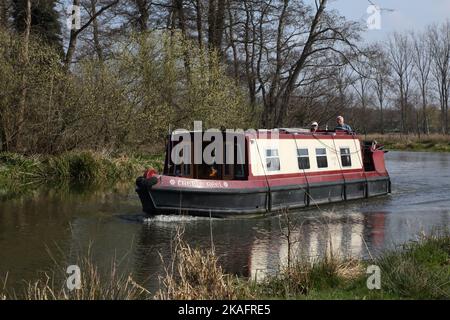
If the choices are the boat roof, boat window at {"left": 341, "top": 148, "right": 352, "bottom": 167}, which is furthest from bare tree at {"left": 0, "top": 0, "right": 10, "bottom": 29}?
boat window at {"left": 341, "top": 148, "right": 352, "bottom": 167}

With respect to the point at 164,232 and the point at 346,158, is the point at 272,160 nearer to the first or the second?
the point at 346,158

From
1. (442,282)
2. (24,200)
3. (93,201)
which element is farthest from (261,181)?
(442,282)

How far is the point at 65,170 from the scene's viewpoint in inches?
900

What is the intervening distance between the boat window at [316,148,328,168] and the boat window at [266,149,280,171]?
192 centimetres

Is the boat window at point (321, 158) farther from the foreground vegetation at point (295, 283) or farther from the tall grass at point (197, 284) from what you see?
the tall grass at point (197, 284)

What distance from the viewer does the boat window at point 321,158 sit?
698 inches

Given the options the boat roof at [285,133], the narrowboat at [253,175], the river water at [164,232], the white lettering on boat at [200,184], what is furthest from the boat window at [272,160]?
the white lettering on boat at [200,184]

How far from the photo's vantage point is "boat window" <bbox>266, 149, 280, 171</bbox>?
1597 cm

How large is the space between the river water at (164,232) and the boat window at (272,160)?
1320 millimetres

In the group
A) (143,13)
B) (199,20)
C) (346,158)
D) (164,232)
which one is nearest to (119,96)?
(143,13)

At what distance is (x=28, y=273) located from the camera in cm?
942

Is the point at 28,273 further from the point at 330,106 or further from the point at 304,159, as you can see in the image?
the point at 330,106

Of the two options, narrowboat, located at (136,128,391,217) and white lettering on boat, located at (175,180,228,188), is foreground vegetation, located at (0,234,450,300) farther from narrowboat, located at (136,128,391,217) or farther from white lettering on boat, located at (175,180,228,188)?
white lettering on boat, located at (175,180,228,188)

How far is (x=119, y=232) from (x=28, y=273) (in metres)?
3.73
